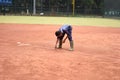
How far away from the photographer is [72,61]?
9.62 meters

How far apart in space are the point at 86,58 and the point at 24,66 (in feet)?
7.95

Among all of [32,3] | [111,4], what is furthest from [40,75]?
[32,3]

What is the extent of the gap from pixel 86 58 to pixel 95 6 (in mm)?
44625

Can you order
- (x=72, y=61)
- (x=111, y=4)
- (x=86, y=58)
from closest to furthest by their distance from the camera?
(x=72, y=61) < (x=86, y=58) < (x=111, y=4)

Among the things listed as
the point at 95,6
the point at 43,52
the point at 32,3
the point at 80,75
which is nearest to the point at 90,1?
the point at 95,6

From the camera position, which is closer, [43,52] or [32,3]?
[43,52]

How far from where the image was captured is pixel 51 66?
343 inches

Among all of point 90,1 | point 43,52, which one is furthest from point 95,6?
point 43,52

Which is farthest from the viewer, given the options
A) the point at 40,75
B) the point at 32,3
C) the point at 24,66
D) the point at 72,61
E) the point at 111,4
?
the point at 32,3

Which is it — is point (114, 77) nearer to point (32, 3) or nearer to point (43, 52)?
point (43, 52)

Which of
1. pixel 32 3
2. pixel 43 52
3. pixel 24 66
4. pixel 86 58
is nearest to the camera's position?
pixel 24 66

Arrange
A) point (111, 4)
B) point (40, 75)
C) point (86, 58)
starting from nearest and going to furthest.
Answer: point (40, 75) → point (86, 58) → point (111, 4)

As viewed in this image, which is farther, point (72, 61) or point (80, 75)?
point (72, 61)

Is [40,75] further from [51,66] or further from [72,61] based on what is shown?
[72,61]
